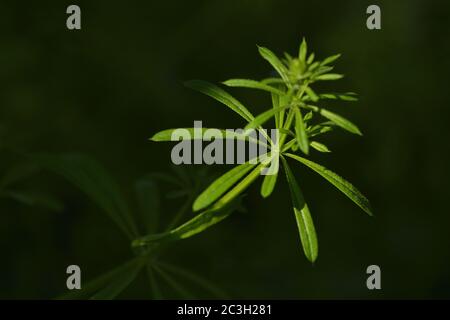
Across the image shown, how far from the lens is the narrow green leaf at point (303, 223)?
1.10 m

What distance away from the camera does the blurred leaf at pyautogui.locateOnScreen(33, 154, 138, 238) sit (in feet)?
4.60

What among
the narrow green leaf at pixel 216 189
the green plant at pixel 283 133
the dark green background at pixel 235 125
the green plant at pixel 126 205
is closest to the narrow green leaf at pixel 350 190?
the green plant at pixel 283 133

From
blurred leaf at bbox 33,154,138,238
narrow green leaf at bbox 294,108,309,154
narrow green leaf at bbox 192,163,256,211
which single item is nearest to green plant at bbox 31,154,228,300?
blurred leaf at bbox 33,154,138,238

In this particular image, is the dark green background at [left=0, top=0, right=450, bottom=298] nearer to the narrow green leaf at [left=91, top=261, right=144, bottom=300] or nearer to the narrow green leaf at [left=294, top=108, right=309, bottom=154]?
the narrow green leaf at [left=91, top=261, right=144, bottom=300]

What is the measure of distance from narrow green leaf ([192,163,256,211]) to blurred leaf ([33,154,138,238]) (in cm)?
41

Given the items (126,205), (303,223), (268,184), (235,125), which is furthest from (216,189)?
(235,125)

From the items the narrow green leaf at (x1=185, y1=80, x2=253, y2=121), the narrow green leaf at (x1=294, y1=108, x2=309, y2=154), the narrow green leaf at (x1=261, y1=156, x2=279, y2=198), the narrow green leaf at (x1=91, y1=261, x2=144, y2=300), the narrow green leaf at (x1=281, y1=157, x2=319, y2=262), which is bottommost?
the narrow green leaf at (x1=91, y1=261, x2=144, y2=300)

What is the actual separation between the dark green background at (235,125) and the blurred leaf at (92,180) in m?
0.86

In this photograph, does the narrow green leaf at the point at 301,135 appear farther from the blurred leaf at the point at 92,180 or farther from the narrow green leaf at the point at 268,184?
the blurred leaf at the point at 92,180

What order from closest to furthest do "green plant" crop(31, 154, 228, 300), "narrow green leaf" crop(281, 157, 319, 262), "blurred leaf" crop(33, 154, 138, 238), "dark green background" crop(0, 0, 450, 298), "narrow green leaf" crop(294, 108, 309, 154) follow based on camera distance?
1. "narrow green leaf" crop(294, 108, 309, 154)
2. "narrow green leaf" crop(281, 157, 319, 262)
3. "green plant" crop(31, 154, 228, 300)
4. "blurred leaf" crop(33, 154, 138, 238)
5. "dark green background" crop(0, 0, 450, 298)

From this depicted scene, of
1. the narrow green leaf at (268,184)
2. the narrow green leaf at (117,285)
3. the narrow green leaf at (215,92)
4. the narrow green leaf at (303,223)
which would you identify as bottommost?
the narrow green leaf at (117,285)

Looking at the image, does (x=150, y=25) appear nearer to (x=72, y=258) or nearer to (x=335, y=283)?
(x=72, y=258)

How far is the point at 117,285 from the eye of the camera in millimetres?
1210

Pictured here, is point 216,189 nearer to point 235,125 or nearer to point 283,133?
point 283,133
